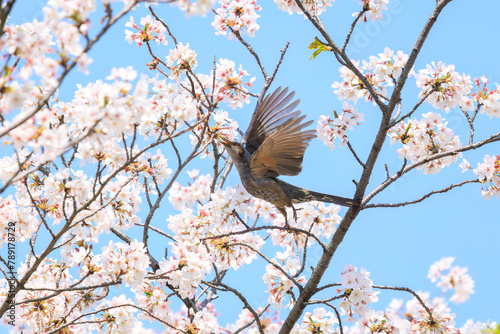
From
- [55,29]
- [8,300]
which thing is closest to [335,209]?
[8,300]

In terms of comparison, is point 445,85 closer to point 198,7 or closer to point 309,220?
point 309,220

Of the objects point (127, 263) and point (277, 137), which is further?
point (277, 137)

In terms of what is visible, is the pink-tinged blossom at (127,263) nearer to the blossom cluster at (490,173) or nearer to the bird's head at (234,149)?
the bird's head at (234,149)

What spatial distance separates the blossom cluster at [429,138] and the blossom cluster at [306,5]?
1175mm

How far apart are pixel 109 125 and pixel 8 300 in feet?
5.30

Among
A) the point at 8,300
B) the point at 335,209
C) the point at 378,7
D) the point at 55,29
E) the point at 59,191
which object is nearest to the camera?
the point at 55,29

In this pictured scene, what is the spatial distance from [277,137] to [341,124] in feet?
1.79

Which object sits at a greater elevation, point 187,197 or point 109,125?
point 187,197

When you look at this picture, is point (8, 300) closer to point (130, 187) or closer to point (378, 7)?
point (130, 187)

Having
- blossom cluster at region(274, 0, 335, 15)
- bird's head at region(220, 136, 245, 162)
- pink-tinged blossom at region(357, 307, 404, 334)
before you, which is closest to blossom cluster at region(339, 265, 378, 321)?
pink-tinged blossom at region(357, 307, 404, 334)

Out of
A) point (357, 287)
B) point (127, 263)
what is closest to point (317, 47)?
point (357, 287)

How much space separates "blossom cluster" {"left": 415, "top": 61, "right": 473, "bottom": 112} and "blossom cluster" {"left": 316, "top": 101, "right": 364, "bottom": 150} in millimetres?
554

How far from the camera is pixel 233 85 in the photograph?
14.8 ft

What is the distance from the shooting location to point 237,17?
438 centimetres
